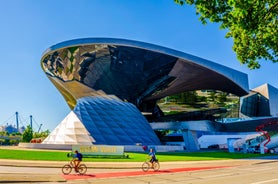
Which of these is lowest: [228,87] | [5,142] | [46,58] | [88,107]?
[5,142]

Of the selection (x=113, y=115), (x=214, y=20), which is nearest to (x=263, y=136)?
(x=113, y=115)

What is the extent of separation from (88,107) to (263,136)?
93.3 feet

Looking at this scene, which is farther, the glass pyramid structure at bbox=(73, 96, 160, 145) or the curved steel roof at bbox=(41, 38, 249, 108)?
the curved steel roof at bbox=(41, 38, 249, 108)

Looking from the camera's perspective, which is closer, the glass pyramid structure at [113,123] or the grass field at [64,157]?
the grass field at [64,157]

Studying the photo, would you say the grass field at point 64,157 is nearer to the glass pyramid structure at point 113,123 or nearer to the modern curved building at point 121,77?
the glass pyramid structure at point 113,123

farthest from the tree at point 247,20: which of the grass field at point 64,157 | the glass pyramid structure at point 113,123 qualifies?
the glass pyramid structure at point 113,123

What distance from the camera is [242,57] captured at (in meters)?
15.8

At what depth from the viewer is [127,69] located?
53594 millimetres

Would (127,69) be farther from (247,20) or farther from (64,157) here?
(247,20)

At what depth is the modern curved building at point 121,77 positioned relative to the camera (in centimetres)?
4519

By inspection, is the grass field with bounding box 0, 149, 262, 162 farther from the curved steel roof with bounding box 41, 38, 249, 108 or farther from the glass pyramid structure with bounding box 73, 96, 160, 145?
the curved steel roof with bounding box 41, 38, 249, 108

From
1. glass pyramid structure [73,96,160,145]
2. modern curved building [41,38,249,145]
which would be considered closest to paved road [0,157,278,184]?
glass pyramid structure [73,96,160,145]

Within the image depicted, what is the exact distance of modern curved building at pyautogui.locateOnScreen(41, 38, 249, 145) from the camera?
45188 millimetres

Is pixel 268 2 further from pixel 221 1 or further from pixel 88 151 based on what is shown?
pixel 88 151
